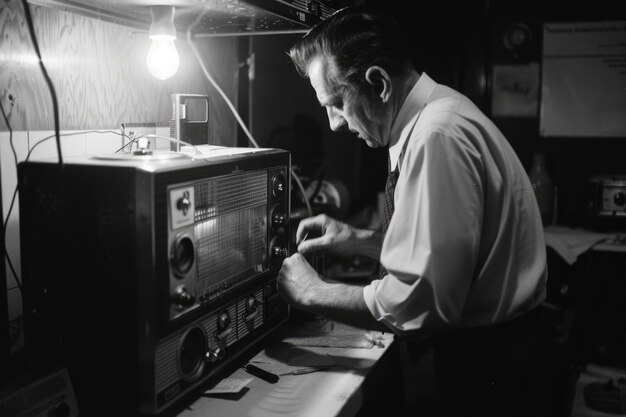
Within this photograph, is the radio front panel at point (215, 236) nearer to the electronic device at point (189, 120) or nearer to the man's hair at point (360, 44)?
the electronic device at point (189, 120)

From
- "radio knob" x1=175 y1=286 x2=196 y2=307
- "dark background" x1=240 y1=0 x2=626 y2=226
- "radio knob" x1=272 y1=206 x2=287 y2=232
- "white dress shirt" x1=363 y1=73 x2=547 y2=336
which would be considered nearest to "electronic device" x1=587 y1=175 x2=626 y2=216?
"dark background" x1=240 y1=0 x2=626 y2=226

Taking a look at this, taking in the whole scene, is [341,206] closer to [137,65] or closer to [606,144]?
[137,65]

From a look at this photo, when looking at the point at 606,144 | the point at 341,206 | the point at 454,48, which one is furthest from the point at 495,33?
the point at 341,206

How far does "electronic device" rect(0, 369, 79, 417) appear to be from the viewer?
1094 mm

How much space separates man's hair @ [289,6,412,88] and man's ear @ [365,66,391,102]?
0.01 meters

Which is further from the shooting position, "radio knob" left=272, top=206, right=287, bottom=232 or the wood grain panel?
"radio knob" left=272, top=206, right=287, bottom=232

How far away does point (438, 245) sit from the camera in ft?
3.92

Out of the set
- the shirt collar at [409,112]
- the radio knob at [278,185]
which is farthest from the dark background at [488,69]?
the shirt collar at [409,112]

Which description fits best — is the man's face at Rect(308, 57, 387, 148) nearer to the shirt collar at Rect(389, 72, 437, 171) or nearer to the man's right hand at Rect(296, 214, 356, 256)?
the shirt collar at Rect(389, 72, 437, 171)

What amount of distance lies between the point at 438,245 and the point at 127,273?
56cm

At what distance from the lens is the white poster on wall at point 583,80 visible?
3.62m

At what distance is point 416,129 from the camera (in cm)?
132

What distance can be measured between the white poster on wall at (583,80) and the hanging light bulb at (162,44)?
2664 millimetres

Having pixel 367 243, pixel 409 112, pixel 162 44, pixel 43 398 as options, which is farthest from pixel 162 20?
pixel 43 398
